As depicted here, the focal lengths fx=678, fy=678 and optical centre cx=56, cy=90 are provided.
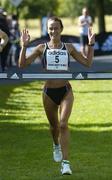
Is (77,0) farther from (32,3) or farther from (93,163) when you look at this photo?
(93,163)

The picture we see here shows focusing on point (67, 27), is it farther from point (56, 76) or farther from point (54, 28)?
point (56, 76)

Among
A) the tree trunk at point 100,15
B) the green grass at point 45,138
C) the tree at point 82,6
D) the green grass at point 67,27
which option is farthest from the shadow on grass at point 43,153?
the green grass at point 67,27

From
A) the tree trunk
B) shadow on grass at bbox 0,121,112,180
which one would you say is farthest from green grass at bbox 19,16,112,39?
shadow on grass at bbox 0,121,112,180

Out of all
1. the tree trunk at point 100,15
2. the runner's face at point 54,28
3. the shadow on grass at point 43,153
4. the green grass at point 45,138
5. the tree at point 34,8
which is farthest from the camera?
the tree at point 34,8

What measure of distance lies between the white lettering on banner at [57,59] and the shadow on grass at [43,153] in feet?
4.39

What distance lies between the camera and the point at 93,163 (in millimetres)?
9133

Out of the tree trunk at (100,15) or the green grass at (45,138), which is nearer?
the green grass at (45,138)

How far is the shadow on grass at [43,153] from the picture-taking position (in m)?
8.47

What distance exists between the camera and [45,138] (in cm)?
1119

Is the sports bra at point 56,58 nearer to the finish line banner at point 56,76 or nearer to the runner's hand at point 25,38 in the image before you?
the finish line banner at point 56,76

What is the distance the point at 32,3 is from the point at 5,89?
2940 inches

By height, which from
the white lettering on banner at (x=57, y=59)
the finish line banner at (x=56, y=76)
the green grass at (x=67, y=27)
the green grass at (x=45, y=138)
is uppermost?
the white lettering on banner at (x=57, y=59)

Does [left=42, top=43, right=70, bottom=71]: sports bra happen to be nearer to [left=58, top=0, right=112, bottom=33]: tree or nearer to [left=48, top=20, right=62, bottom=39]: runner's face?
[left=48, top=20, right=62, bottom=39]: runner's face

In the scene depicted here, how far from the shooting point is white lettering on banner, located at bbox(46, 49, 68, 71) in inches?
328
